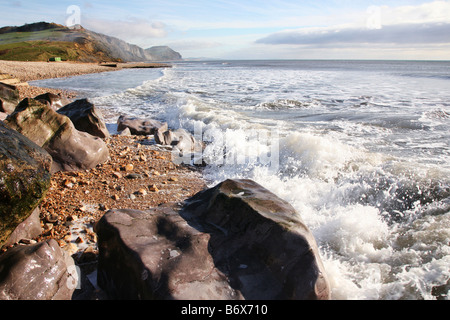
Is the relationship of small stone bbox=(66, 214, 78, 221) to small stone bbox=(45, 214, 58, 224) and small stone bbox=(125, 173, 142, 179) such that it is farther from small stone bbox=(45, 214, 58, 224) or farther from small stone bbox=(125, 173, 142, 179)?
small stone bbox=(125, 173, 142, 179)

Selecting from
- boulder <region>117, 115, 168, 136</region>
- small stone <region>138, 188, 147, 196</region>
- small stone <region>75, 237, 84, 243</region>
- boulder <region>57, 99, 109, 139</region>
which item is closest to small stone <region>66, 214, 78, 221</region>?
small stone <region>75, 237, 84, 243</region>

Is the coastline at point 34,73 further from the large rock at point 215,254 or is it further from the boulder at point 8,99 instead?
the large rock at point 215,254

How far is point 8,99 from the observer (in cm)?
828

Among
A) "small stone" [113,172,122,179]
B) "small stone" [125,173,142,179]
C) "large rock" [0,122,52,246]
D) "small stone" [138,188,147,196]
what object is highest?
"large rock" [0,122,52,246]

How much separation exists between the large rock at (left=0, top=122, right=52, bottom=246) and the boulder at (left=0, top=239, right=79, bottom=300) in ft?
0.89

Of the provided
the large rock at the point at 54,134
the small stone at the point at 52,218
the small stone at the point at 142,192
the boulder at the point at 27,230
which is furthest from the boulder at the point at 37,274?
the large rock at the point at 54,134

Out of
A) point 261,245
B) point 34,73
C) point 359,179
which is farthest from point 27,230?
point 34,73

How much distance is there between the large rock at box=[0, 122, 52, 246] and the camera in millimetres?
2494

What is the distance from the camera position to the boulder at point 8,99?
7.88 metres

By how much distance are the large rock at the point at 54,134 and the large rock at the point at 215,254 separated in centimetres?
252

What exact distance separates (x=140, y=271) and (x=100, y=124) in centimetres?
558

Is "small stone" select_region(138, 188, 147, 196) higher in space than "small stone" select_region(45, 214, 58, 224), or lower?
higher
